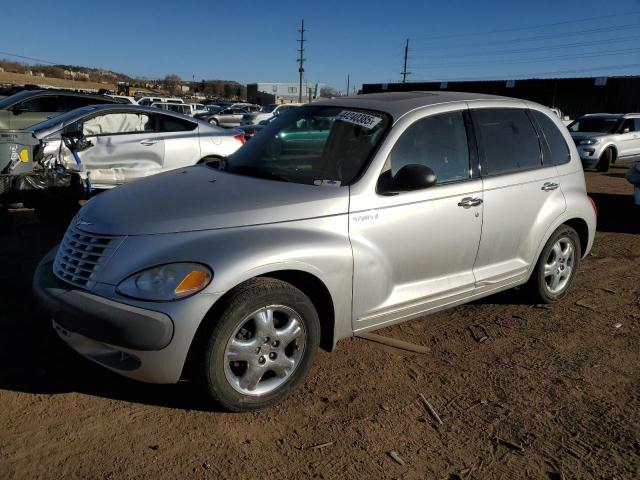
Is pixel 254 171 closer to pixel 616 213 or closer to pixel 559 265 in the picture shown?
pixel 559 265

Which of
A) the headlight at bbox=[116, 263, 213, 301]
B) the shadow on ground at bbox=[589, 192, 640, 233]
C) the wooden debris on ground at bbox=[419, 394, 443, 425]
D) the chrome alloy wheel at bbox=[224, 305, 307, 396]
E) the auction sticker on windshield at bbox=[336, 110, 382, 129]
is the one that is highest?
the auction sticker on windshield at bbox=[336, 110, 382, 129]

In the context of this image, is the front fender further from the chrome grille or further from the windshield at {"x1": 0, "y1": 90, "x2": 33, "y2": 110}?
the windshield at {"x1": 0, "y1": 90, "x2": 33, "y2": 110}

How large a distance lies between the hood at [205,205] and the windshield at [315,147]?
19 centimetres

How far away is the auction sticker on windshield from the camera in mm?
3596

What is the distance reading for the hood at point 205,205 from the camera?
289 centimetres

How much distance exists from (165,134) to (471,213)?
18.6 feet

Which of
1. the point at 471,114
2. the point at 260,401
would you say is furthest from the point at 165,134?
the point at 260,401

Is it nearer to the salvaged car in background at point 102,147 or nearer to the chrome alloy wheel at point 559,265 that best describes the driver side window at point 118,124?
the salvaged car in background at point 102,147

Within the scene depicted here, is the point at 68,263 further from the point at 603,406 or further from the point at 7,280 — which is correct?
the point at 603,406

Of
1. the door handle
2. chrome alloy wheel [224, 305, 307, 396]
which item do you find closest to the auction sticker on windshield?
the door handle

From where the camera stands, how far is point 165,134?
317 inches

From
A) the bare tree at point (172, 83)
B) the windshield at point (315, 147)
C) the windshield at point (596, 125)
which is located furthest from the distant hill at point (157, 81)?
the windshield at point (315, 147)

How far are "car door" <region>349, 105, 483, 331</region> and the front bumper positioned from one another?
41.3 inches

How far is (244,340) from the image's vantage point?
287cm
